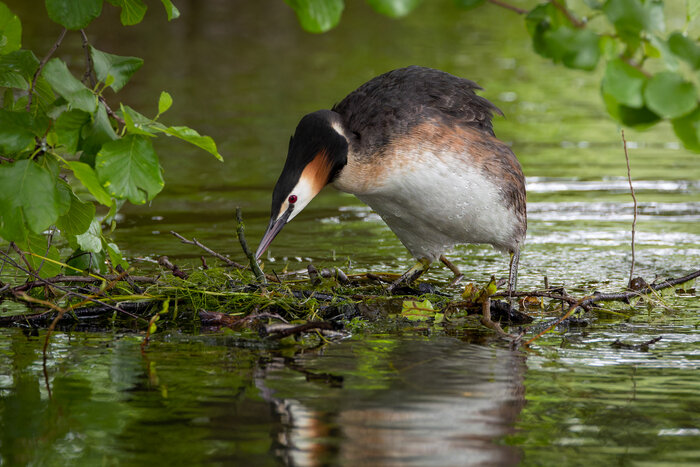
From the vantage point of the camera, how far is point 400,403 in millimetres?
4859

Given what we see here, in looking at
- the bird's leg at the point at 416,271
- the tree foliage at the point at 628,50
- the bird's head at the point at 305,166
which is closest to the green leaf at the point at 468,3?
the tree foliage at the point at 628,50

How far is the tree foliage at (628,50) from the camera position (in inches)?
122

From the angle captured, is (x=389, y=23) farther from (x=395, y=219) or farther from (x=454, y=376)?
(x=454, y=376)

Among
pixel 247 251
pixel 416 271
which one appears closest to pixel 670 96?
pixel 247 251

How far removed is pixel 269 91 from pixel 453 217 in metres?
11.7

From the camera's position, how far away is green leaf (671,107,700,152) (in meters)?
3.20

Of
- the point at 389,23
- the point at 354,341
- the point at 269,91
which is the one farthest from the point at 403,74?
the point at 389,23

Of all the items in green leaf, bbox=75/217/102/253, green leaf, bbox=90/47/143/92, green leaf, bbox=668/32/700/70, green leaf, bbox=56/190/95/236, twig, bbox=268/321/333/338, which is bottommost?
twig, bbox=268/321/333/338

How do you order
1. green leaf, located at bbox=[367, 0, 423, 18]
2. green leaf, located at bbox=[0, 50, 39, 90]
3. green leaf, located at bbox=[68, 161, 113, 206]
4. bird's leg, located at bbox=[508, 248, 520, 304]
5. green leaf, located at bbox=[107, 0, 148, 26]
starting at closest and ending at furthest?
green leaf, located at bbox=[367, 0, 423, 18] → green leaf, located at bbox=[68, 161, 113, 206] → green leaf, located at bbox=[107, 0, 148, 26] → green leaf, located at bbox=[0, 50, 39, 90] → bird's leg, located at bbox=[508, 248, 520, 304]

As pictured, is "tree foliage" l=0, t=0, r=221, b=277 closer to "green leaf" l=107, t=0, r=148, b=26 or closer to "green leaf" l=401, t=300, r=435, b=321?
"green leaf" l=107, t=0, r=148, b=26

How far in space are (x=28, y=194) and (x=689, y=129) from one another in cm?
288

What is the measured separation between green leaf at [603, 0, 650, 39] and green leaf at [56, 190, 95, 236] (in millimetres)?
3330

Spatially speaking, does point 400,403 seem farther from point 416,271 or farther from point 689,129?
point 416,271

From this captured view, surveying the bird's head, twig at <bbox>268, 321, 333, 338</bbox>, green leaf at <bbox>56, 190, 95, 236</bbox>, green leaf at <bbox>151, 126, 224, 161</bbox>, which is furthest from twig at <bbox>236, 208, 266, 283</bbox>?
green leaf at <bbox>151, 126, 224, 161</bbox>
